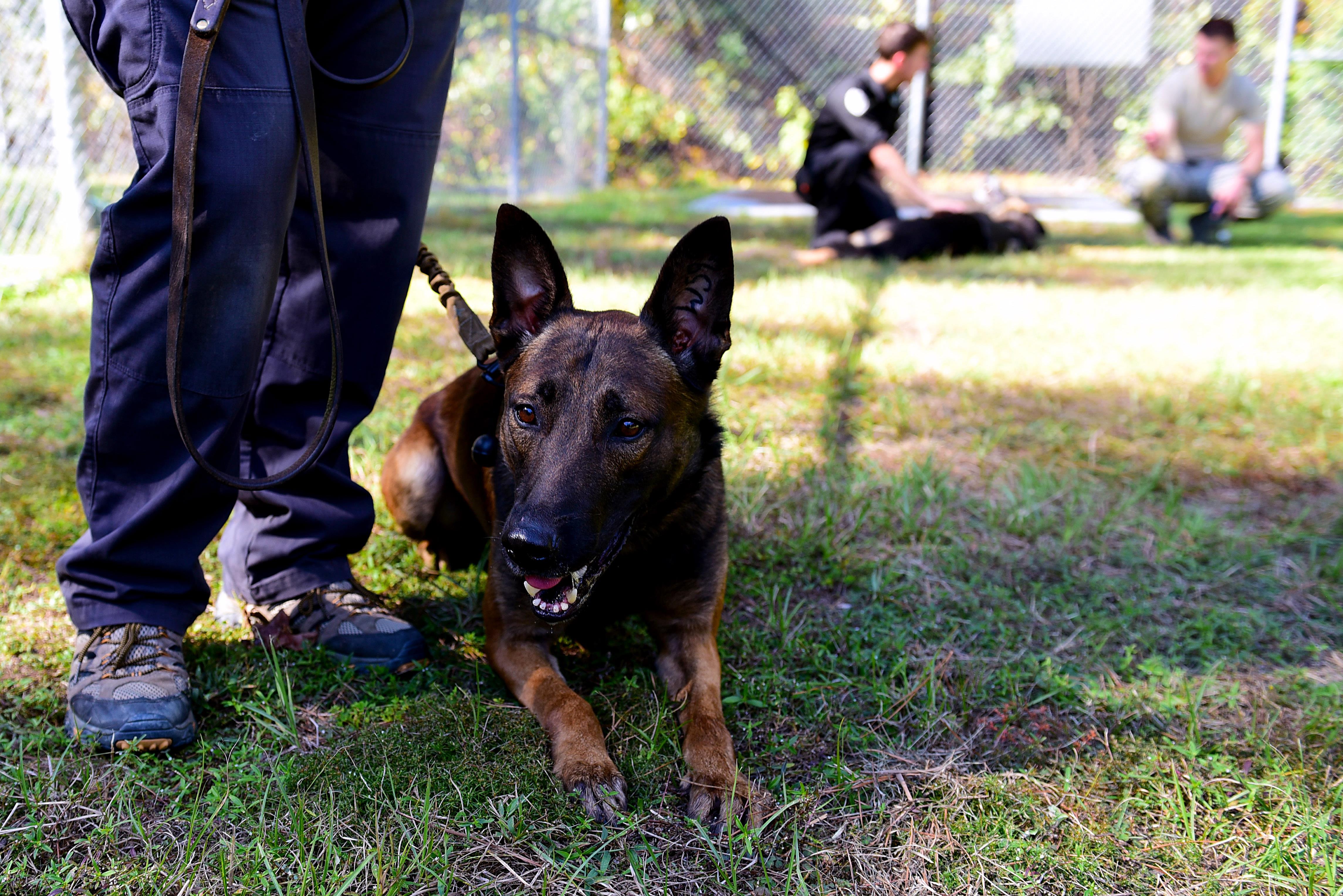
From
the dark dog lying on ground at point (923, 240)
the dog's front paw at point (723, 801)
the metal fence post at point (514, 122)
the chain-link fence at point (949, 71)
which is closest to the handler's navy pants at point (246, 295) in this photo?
the dog's front paw at point (723, 801)

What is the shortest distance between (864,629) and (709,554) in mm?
569

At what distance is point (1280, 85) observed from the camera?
12.5 m

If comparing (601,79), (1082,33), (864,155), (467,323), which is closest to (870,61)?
(1082,33)

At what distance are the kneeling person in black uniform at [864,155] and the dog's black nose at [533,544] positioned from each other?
708 cm

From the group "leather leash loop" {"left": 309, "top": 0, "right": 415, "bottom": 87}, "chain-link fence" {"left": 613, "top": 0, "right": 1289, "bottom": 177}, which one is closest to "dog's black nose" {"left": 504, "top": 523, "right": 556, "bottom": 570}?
→ "leather leash loop" {"left": 309, "top": 0, "right": 415, "bottom": 87}

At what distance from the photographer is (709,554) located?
2471 mm

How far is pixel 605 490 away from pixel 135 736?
1.14m

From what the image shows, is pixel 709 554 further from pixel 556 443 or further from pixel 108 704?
pixel 108 704

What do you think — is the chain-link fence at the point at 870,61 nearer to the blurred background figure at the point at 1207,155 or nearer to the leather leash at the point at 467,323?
the blurred background figure at the point at 1207,155

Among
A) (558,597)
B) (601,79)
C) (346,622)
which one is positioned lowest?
(346,622)

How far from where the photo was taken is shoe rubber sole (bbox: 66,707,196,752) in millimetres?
2045

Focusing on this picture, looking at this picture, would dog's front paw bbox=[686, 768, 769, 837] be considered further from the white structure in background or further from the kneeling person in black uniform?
the white structure in background

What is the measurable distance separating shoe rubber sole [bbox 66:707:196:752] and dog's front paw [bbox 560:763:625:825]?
859 mm

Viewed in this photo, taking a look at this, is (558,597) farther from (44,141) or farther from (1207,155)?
(1207,155)
